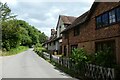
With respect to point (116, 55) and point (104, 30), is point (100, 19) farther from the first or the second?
point (116, 55)

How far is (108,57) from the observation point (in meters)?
14.7

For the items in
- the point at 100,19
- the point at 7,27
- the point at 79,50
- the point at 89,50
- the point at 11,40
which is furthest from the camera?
the point at 11,40

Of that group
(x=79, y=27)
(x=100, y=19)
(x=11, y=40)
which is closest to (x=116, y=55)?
(x=100, y=19)

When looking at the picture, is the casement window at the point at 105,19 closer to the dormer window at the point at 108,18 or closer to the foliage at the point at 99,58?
the dormer window at the point at 108,18

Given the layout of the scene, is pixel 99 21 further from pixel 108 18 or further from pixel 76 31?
pixel 76 31

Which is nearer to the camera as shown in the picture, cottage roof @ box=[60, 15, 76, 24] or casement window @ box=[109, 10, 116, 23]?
casement window @ box=[109, 10, 116, 23]

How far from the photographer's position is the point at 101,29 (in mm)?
19469

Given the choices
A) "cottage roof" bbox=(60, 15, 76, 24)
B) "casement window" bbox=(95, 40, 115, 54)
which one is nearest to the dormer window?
"casement window" bbox=(95, 40, 115, 54)

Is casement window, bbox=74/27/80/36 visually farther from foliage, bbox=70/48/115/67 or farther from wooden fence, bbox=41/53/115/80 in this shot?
wooden fence, bbox=41/53/115/80

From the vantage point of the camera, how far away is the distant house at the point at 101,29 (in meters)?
16.9

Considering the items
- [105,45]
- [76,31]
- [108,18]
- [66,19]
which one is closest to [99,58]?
[105,45]

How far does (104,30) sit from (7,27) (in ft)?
129

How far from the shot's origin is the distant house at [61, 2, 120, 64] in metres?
16.9

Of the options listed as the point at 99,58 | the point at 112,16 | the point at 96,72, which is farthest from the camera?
the point at 112,16
